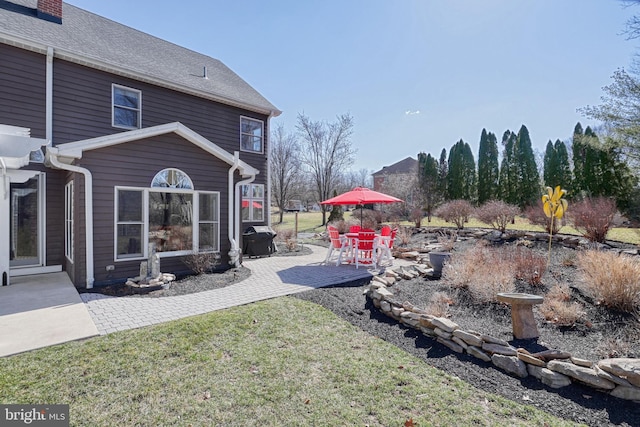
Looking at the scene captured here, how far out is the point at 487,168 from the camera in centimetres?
2123

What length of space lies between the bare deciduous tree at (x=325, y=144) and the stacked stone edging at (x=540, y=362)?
23.6 meters

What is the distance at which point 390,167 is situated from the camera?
4353 centimetres

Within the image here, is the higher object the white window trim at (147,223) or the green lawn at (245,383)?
the white window trim at (147,223)

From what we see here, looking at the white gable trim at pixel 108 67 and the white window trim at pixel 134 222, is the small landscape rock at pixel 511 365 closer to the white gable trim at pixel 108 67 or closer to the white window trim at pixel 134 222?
the white window trim at pixel 134 222

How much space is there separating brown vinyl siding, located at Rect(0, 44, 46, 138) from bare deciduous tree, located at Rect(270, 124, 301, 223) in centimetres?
2159

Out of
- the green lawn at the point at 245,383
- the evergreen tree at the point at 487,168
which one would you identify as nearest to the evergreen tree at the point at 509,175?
the evergreen tree at the point at 487,168

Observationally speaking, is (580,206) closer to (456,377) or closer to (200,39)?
(456,377)

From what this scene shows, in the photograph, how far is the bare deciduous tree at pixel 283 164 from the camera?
28.8 metres

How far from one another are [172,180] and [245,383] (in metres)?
5.72

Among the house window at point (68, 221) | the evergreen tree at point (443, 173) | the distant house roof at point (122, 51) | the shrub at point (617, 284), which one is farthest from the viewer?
the evergreen tree at point (443, 173)

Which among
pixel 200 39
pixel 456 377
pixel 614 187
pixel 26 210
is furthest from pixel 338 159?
pixel 456 377

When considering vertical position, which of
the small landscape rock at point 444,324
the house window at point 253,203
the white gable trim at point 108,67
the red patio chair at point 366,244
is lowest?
the small landscape rock at point 444,324

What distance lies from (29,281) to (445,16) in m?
12.1

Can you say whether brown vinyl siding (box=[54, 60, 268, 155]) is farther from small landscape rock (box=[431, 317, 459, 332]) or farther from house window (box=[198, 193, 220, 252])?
small landscape rock (box=[431, 317, 459, 332])
